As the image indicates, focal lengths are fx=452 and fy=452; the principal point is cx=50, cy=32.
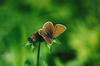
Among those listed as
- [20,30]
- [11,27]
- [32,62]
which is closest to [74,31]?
[11,27]

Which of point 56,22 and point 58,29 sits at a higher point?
point 56,22

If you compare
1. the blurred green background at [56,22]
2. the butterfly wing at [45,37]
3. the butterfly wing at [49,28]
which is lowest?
the butterfly wing at [45,37]

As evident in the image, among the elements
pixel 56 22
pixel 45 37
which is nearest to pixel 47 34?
pixel 45 37

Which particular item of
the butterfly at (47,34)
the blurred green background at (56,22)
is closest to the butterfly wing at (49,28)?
the butterfly at (47,34)

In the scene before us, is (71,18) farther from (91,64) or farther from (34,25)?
(91,64)

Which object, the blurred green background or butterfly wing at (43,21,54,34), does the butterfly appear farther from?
the blurred green background

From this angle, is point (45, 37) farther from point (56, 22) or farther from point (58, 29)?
point (56, 22)

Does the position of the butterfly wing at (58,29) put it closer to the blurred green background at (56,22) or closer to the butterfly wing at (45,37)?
the butterfly wing at (45,37)

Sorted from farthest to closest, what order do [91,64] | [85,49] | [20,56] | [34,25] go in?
[34,25], [85,49], [91,64], [20,56]
